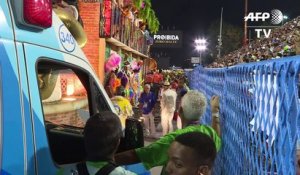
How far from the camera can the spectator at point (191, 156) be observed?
2.07 m

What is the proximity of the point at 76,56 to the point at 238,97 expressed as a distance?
184 centimetres

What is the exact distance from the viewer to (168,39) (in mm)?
88688

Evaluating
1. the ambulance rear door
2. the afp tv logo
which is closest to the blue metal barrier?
the ambulance rear door

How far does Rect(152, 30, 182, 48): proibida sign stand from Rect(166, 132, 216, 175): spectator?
8476 centimetres

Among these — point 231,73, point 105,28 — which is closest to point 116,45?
point 105,28

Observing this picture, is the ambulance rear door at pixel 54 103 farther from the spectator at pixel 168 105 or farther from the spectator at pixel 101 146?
the spectator at pixel 168 105

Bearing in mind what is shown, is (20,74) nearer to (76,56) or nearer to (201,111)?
(76,56)

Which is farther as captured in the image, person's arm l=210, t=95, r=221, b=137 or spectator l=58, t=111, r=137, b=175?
person's arm l=210, t=95, r=221, b=137

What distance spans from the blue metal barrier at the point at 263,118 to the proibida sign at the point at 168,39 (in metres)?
82.5

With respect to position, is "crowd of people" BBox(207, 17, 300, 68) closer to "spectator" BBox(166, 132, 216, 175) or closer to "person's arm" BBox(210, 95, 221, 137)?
"person's arm" BBox(210, 95, 221, 137)

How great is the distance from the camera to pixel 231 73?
4.85 metres

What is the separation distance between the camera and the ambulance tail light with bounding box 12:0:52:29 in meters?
2.15

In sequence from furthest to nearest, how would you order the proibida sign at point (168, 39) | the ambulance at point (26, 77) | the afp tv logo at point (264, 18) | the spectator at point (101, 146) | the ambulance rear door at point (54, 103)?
the proibida sign at point (168, 39)
the afp tv logo at point (264, 18)
the spectator at point (101, 146)
the ambulance rear door at point (54, 103)
the ambulance at point (26, 77)

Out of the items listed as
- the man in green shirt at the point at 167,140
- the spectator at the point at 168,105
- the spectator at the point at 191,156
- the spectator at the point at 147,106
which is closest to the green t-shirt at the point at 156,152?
the man in green shirt at the point at 167,140
